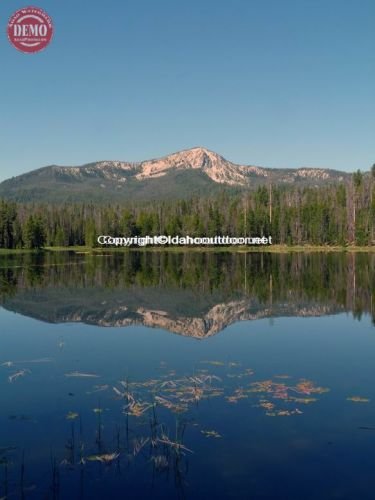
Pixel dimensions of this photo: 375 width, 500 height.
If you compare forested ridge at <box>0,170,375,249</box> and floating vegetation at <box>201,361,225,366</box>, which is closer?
floating vegetation at <box>201,361,225,366</box>

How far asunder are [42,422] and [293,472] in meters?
7.94

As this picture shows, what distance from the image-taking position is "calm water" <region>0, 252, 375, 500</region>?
12.8 meters

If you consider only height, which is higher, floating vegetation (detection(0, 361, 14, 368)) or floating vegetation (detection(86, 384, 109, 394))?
floating vegetation (detection(0, 361, 14, 368))

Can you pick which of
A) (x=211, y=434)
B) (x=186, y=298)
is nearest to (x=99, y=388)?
(x=211, y=434)

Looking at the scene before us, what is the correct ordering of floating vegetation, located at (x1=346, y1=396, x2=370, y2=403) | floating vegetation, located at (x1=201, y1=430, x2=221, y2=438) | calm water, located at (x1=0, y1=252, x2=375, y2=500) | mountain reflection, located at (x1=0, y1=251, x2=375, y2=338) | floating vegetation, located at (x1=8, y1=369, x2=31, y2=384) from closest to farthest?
calm water, located at (x1=0, y1=252, x2=375, y2=500), floating vegetation, located at (x1=201, y1=430, x2=221, y2=438), floating vegetation, located at (x1=346, y1=396, x2=370, y2=403), floating vegetation, located at (x1=8, y1=369, x2=31, y2=384), mountain reflection, located at (x1=0, y1=251, x2=375, y2=338)

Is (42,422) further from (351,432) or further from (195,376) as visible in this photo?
(351,432)

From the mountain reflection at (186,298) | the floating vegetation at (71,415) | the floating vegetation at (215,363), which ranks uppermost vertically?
the mountain reflection at (186,298)

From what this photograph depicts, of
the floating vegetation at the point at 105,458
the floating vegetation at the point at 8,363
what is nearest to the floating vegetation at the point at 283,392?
the floating vegetation at the point at 105,458

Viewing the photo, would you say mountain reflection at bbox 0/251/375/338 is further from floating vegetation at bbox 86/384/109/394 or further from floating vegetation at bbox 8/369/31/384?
floating vegetation at bbox 86/384/109/394

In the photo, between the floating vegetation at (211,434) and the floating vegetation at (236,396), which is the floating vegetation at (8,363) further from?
the floating vegetation at (211,434)

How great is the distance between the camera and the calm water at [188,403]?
42.0 feet

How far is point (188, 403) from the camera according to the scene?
1820 centimetres

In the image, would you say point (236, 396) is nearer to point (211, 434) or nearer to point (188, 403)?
point (188, 403)

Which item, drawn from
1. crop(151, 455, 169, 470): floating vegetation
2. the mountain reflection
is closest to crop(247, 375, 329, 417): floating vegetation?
crop(151, 455, 169, 470): floating vegetation
